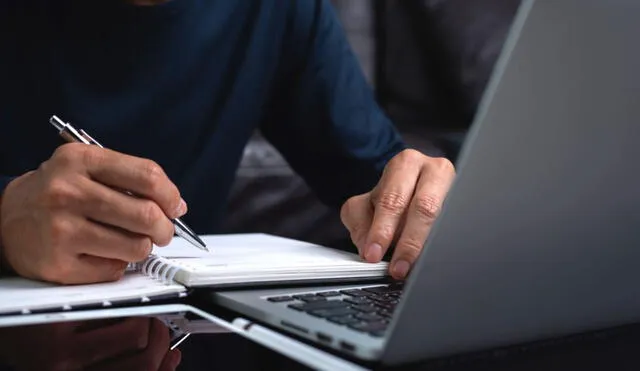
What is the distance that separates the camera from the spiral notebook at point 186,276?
52cm

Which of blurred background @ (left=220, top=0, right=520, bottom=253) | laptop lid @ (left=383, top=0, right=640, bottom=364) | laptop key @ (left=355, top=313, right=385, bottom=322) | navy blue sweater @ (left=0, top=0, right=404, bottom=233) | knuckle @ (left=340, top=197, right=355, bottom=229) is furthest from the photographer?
blurred background @ (left=220, top=0, right=520, bottom=253)

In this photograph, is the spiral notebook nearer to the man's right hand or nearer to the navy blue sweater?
the man's right hand

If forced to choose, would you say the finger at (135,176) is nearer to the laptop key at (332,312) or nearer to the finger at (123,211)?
the finger at (123,211)

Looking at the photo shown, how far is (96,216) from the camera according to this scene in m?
0.58

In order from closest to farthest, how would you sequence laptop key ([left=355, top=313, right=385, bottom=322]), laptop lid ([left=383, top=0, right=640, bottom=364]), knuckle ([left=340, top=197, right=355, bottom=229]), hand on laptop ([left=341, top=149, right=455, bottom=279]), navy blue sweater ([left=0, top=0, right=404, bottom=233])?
laptop lid ([left=383, top=0, right=640, bottom=364]) → laptop key ([left=355, top=313, right=385, bottom=322]) → hand on laptop ([left=341, top=149, right=455, bottom=279]) → knuckle ([left=340, top=197, right=355, bottom=229]) → navy blue sweater ([left=0, top=0, right=404, bottom=233])

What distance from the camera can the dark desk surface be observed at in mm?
409

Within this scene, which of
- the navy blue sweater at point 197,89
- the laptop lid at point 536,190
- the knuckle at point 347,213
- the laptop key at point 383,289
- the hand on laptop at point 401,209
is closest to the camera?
the laptop lid at point 536,190

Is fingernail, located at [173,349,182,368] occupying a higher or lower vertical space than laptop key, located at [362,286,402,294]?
higher

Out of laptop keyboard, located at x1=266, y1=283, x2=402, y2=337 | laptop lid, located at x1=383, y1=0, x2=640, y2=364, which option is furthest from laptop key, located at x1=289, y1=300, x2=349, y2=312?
laptop lid, located at x1=383, y1=0, x2=640, y2=364

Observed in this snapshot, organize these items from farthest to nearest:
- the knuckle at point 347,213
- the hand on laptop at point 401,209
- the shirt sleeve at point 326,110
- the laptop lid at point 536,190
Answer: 1. the shirt sleeve at point 326,110
2. the knuckle at point 347,213
3. the hand on laptop at point 401,209
4. the laptop lid at point 536,190

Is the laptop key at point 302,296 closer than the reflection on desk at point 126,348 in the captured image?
No

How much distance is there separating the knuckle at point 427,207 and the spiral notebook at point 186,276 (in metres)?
0.06

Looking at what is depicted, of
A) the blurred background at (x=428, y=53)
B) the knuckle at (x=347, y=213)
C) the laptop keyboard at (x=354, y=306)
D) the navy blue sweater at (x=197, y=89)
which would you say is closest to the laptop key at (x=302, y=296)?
the laptop keyboard at (x=354, y=306)

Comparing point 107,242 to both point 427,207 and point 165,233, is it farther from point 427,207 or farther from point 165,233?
point 427,207
